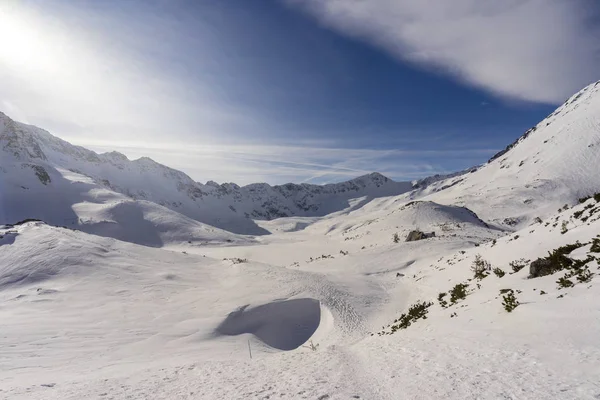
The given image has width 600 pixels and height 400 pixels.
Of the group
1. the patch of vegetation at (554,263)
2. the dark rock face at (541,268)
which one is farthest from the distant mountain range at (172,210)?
the dark rock face at (541,268)

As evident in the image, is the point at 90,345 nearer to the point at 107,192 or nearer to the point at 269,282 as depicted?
the point at 269,282

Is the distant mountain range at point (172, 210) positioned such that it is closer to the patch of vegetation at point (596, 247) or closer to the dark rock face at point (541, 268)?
the dark rock face at point (541, 268)

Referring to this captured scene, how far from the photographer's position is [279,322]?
730 inches

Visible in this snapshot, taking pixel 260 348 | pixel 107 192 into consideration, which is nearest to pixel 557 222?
pixel 260 348

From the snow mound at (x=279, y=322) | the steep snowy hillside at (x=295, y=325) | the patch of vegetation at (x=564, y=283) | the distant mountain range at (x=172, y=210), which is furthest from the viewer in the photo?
the distant mountain range at (x=172, y=210)

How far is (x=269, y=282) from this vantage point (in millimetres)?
24078

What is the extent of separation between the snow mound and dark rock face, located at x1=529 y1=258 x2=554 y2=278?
1106 centimetres

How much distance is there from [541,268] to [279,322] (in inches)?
522

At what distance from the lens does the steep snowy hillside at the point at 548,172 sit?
261ft

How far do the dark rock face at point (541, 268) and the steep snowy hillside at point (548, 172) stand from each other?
226ft

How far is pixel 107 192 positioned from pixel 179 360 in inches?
3723

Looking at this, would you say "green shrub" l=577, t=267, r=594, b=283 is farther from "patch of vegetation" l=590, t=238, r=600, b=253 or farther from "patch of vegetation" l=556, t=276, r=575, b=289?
"patch of vegetation" l=590, t=238, r=600, b=253

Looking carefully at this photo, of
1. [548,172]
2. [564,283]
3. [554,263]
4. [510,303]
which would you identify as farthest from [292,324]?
[548,172]

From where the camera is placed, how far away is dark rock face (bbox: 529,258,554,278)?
36.7ft
